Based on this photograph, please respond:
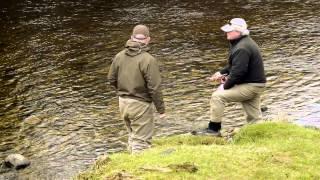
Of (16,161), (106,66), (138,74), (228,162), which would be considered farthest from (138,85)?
(106,66)

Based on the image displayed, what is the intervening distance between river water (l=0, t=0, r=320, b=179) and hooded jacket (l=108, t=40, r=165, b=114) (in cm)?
303

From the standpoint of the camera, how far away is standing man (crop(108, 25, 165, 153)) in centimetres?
966

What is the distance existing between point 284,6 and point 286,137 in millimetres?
22671

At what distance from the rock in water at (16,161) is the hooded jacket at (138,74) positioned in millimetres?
3781

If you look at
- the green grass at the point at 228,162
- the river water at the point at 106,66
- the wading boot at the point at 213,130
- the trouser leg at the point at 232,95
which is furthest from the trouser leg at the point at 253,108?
the river water at the point at 106,66

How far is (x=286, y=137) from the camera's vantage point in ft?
32.8

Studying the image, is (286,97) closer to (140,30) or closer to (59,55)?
(140,30)

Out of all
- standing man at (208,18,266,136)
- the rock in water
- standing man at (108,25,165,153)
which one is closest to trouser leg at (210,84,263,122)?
standing man at (208,18,266,136)

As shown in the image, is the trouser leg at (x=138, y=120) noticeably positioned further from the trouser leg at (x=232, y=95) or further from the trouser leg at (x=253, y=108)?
→ the trouser leg at (x=253, y=108)

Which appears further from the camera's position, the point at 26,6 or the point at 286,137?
the point at 26,6

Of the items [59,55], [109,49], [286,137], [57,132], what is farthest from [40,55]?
[286,137]

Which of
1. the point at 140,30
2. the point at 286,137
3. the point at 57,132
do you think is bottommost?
the point at 57,132

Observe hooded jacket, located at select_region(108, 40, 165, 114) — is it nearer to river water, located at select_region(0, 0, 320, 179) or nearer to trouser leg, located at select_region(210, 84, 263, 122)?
trouser leg, located at select_region(210, 84, 263, 122)

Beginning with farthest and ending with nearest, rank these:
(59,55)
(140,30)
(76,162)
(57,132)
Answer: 1. (59,55)
2. (57,132)
3. (76,162)
4. (140,30)
